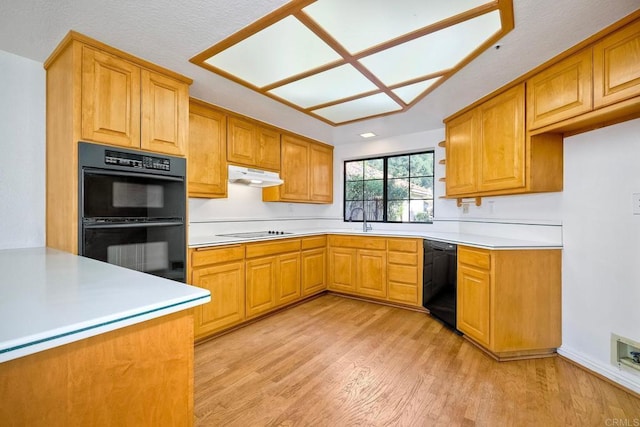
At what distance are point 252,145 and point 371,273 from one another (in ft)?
7.00

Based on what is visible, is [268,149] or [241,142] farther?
[268,149]

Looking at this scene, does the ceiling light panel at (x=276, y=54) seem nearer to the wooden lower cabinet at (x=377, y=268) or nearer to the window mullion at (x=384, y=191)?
the wooden lower cabinet at (x=377, y=268)

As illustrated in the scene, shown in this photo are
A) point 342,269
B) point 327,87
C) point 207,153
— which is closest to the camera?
point 327,87

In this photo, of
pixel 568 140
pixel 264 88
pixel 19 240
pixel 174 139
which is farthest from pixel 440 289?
pixel 19 240

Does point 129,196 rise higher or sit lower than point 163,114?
lower

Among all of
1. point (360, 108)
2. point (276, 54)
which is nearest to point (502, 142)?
point (360, 108)

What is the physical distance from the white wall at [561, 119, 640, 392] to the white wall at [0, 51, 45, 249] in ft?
13.1

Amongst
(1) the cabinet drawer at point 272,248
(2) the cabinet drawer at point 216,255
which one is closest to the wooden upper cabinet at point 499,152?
(1) the cabinet drawer at point 272,248

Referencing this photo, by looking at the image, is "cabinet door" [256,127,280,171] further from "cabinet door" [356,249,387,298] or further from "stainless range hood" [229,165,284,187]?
"cabinet door" [356,249,387,298]

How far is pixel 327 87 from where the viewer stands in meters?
2.48

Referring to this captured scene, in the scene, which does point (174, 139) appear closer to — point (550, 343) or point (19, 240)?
point (19, 240)

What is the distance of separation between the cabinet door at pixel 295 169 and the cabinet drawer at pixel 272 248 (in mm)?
655

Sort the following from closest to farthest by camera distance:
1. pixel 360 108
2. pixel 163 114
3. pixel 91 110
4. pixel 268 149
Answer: pixel 91 110, pixel 163 114, pixel 360 108, pixel 268 149

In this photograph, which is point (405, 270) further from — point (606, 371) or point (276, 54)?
point (276, 54)
